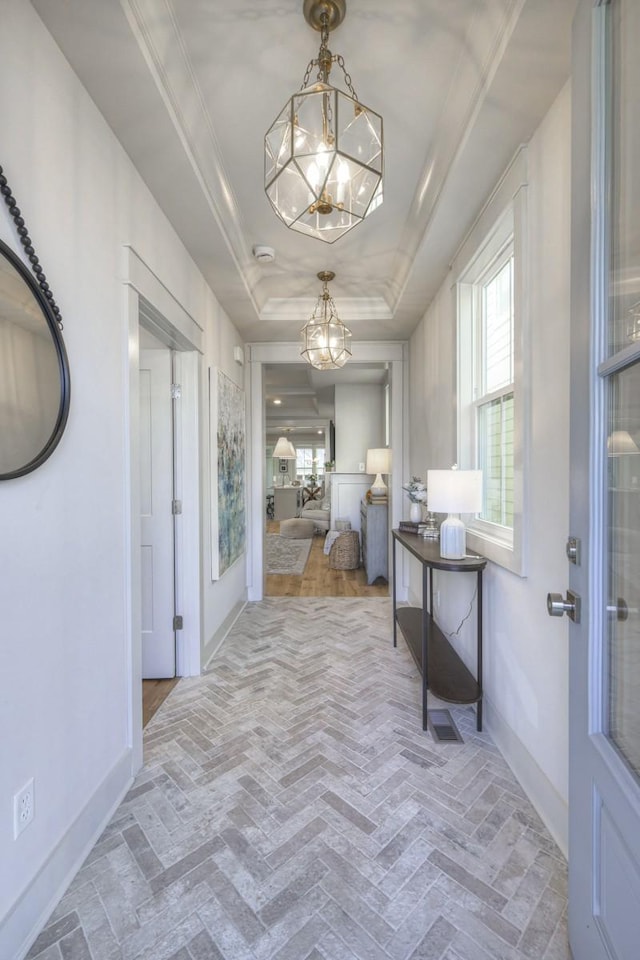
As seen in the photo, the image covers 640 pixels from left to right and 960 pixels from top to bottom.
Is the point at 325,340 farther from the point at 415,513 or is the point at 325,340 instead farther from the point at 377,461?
the point at 377,461

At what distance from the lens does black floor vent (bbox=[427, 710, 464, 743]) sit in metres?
2.10

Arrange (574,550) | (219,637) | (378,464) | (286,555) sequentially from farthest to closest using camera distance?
(286,555)
(378,464)
(219,637)
(574,550)

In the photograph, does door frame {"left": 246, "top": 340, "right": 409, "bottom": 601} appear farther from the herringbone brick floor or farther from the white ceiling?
the herringbone brick floor

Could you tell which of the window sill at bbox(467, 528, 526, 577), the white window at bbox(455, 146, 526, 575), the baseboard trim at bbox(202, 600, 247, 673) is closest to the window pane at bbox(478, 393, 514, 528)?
the white window at bbox(455, 146, 526, 575)

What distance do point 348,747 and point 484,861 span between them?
0.74 metres

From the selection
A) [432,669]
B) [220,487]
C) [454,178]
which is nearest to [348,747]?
[432,669]

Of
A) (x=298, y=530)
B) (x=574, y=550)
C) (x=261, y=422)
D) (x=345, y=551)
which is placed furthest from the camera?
(x=298, y=530)

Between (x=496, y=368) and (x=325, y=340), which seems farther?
(x=325, y=340)

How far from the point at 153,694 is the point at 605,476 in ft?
8.81

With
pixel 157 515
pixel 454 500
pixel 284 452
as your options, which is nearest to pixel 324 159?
pixel 454 500

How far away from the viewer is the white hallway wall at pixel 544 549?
4.88 feet

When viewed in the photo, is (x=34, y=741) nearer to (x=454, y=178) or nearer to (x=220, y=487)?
(x=220, y=487)

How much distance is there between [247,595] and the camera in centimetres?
433

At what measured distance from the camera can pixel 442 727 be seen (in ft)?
7.19
